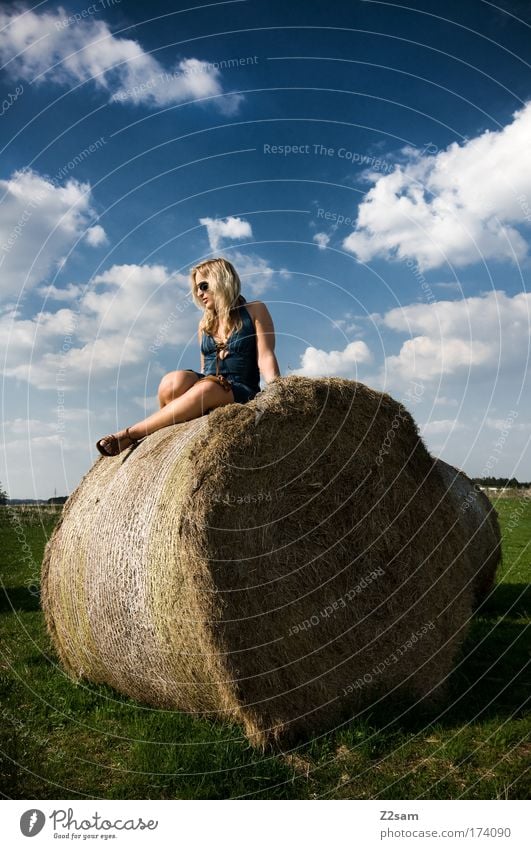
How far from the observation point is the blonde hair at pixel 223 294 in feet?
19.0

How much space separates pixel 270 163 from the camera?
575cm

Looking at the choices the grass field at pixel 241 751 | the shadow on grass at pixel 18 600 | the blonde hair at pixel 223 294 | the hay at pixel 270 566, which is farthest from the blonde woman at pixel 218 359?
the shadow on grass at pixel 18 600

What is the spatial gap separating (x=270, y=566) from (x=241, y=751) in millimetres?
1198

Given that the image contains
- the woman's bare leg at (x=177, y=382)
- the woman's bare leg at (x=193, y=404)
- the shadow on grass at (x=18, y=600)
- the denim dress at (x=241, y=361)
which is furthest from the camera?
the shadow on grass at (x=18, y=600)

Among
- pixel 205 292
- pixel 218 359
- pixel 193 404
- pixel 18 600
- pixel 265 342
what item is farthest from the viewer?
pixel 18 600

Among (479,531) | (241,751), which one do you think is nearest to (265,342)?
(241,751)

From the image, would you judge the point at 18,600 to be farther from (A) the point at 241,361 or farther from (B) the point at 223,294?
(B) the point at 223,294

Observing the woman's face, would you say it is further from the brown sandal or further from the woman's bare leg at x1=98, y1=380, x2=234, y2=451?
the brown sandal

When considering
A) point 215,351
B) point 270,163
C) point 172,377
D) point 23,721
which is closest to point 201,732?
point 23,721

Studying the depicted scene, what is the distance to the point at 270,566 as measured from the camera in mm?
4777

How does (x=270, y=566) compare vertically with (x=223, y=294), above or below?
below

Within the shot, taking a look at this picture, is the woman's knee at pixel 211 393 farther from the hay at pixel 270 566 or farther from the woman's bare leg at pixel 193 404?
the hay at pixel 270 566

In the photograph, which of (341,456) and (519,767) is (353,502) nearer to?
(341,456)

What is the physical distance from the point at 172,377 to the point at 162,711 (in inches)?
94.9
